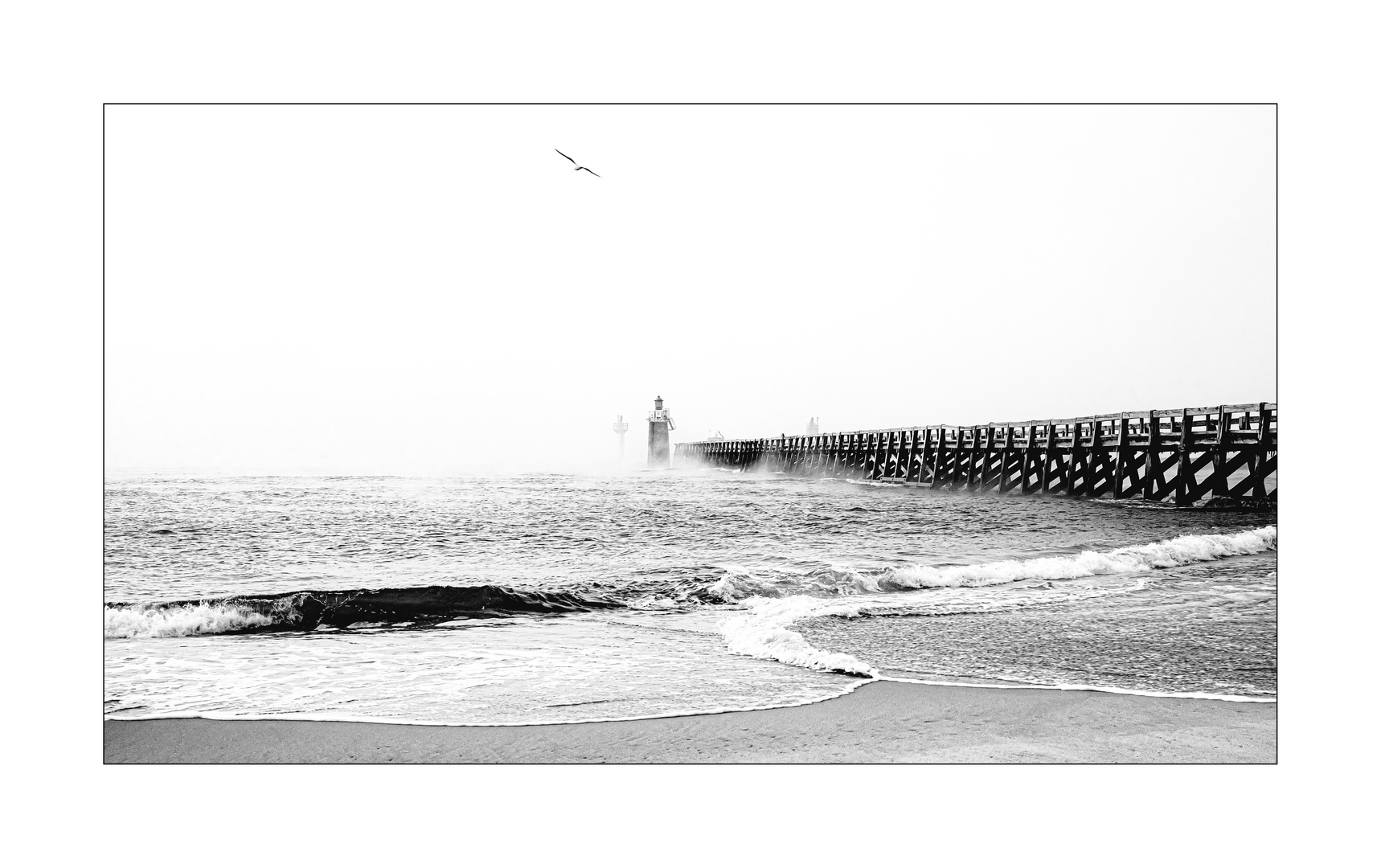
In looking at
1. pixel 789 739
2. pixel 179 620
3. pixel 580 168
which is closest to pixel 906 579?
pixel 789 739

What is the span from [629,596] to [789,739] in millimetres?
2284

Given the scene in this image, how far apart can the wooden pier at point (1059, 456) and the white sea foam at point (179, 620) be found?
8.72 ft

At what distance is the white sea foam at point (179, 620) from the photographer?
13.1ft

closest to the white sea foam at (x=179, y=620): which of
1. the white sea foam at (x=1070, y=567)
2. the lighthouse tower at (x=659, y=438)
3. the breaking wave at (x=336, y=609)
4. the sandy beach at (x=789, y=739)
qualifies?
the breaking wave at (x=336, y=609)

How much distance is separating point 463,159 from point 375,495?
3.22 meters

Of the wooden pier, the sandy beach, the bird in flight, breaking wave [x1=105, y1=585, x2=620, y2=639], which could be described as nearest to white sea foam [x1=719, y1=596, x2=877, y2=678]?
the sandy beach

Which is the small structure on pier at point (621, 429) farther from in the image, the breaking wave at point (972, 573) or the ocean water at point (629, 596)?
the breaking wave at point (972, 573)

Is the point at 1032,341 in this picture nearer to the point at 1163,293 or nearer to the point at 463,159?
the point at 1163,293

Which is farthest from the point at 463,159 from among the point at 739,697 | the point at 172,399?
the point at 739,697

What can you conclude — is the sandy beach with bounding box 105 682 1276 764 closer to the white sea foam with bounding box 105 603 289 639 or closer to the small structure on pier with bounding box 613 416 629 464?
the white sea foam with bounding box 105 603 289 639

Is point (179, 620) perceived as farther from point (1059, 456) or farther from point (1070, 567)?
point (1059, 456)

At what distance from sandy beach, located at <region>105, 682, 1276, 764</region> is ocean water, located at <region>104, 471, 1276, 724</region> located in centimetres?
13

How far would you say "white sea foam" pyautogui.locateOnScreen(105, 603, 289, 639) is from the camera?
13.1 feet
